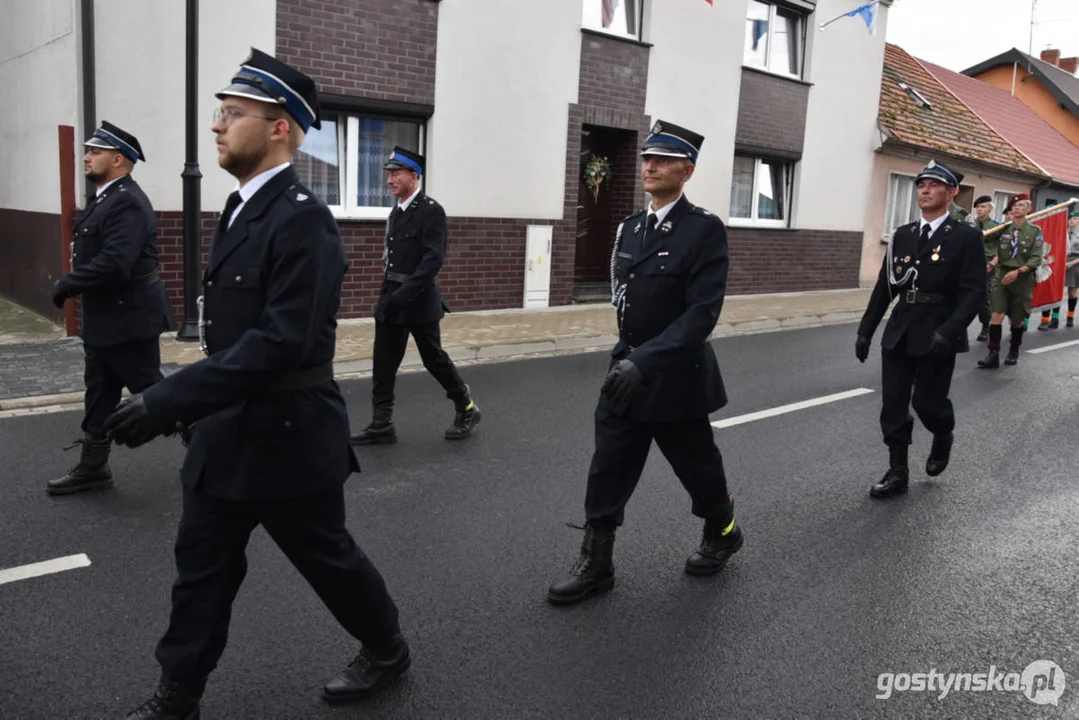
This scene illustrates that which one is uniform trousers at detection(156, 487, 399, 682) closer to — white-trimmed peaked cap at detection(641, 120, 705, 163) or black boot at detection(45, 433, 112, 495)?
white-trimmed peaked cap at detection(641, 120, 705, 163)

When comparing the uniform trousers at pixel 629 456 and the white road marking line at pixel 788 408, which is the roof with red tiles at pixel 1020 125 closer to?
the white road marking line at pixel 788 408

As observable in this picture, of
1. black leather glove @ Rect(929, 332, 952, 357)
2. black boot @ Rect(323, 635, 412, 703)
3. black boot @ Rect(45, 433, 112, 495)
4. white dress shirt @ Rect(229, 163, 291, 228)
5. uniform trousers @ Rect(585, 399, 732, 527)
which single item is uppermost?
white dress shirt @ Rect(229, 163, 291, 228)

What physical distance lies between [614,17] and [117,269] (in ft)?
36.4

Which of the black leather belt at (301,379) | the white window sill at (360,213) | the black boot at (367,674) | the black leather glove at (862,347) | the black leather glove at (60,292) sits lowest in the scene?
the black boot at (367,674)

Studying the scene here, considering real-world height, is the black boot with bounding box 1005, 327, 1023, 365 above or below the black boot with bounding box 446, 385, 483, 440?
above

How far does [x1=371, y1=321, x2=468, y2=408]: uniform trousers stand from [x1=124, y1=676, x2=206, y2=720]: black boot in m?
3.51

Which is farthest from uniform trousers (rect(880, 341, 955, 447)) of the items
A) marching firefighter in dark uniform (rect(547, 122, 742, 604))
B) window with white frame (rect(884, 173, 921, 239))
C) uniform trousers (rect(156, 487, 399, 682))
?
window with white frame (rect(884, 173, 921, 239))

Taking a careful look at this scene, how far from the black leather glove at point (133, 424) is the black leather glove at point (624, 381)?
1640 millimetres

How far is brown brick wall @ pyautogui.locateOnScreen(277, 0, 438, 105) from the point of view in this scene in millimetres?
10516

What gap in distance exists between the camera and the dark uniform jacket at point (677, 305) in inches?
144

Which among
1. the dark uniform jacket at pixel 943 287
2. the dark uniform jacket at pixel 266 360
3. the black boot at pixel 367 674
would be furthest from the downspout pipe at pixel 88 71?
the dark uniform jacket at pixel 943 287

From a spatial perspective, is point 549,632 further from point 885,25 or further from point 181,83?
point 885,25

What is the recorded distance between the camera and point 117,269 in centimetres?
464

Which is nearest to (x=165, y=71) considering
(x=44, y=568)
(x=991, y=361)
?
(x=44, y=568)
